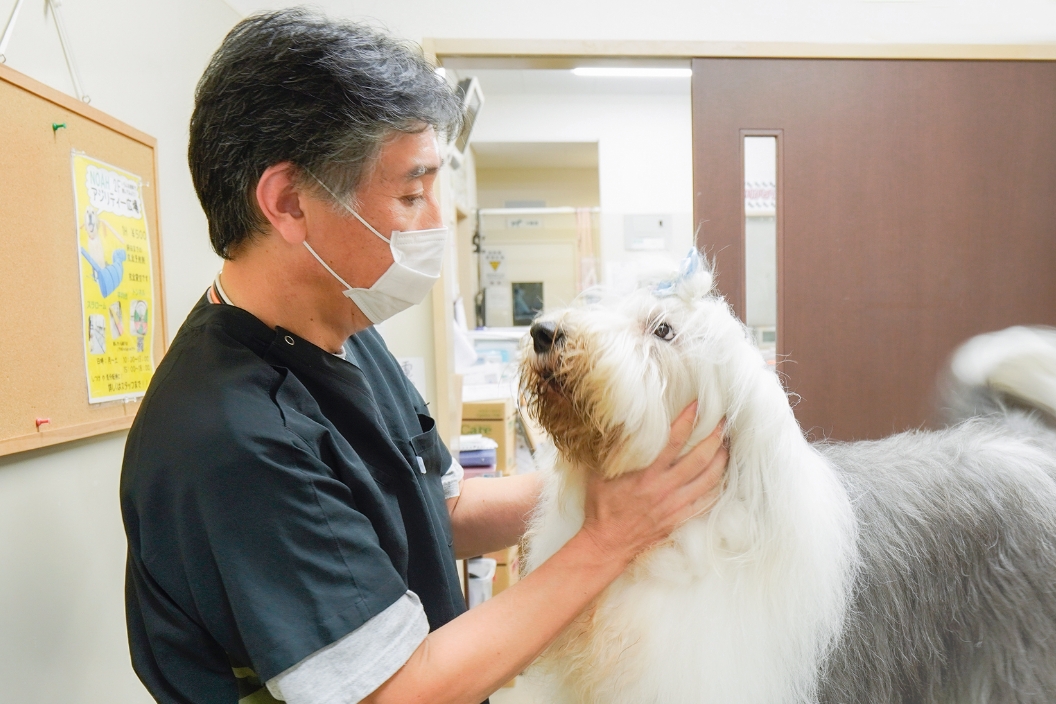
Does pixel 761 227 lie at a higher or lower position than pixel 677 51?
lower

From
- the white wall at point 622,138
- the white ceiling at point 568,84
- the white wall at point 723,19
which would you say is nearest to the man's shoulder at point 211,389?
the white wall at point 723,19

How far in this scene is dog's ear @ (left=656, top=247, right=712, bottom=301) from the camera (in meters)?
1.10

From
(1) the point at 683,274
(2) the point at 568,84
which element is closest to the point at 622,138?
(2) the point at 568,84

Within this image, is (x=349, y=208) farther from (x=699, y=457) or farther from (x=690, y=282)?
(x=699, y=457)

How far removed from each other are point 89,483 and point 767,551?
4.51 feet

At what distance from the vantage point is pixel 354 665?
0.81 m

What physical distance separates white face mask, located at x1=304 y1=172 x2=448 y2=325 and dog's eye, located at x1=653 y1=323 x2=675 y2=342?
363mm

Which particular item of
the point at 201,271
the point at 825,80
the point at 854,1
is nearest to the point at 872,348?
the point at 825,80

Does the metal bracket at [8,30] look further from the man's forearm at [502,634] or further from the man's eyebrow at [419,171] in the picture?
the man's forearm at [502,634]

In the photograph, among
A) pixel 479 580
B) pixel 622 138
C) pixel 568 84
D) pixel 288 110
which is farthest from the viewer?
pixel 622 138

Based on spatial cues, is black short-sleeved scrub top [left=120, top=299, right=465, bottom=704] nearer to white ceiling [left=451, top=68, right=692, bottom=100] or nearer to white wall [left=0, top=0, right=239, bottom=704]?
white wall [left=0, top=0, right=239, bottom=704]

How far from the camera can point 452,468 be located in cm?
143

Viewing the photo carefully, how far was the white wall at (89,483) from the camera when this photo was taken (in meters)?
1.22

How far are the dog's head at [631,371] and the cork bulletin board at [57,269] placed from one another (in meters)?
0.92
